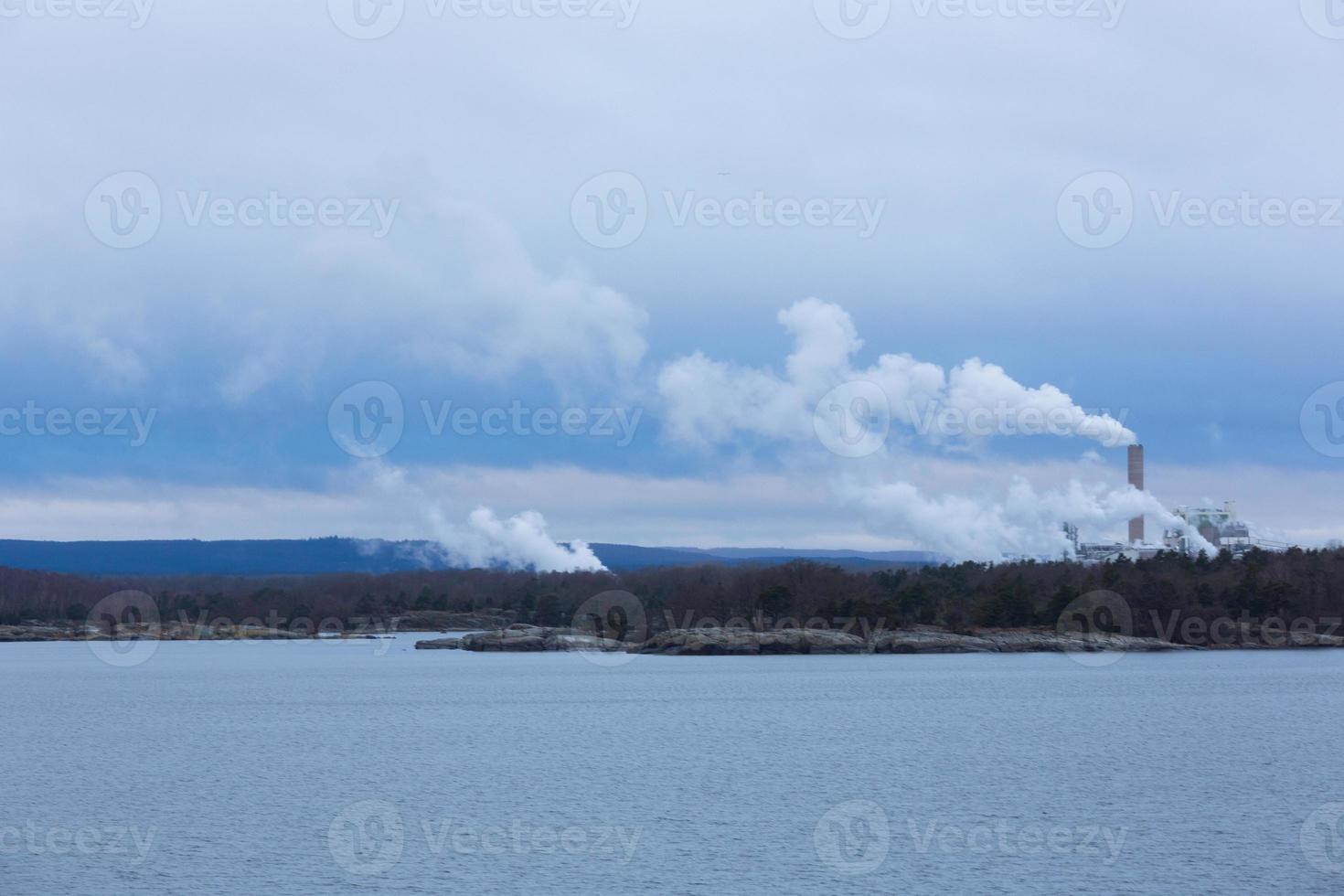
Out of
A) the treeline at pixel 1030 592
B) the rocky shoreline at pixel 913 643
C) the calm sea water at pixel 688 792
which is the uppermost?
the treeline at pixel 1030 592

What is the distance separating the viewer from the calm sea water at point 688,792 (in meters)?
34.6

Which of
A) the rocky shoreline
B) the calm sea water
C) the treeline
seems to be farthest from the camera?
the treeline

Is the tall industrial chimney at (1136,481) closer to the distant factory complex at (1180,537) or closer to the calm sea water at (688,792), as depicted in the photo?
the distant factory complex at (1180,537)

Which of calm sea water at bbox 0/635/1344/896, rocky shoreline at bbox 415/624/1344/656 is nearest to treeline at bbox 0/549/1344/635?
rocky shoreline at bbox 415/624/1344/656

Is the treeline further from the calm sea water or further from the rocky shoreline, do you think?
the calm sea water

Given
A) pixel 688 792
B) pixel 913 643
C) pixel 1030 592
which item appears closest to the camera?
pixel 688 792

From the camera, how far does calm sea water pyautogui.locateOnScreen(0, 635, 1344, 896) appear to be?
113 feet

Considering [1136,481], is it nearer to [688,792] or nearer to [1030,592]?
[1030,592]

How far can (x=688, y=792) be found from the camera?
47.3 m

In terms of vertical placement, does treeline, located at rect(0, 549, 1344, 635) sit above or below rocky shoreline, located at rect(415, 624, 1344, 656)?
above

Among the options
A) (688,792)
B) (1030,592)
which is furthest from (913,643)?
(688,792)

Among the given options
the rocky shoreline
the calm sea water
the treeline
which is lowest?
the calm sea water

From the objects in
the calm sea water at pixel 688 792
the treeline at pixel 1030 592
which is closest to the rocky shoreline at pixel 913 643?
the treeline at pixel 1030 592

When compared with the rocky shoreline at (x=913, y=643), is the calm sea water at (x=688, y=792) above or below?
below
